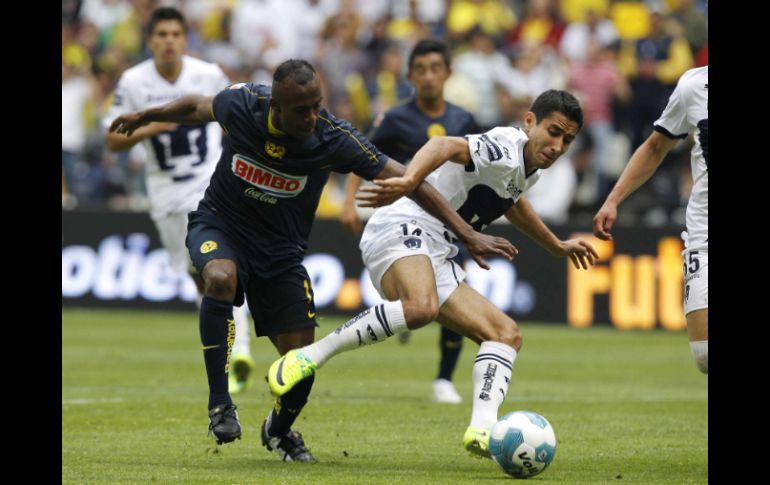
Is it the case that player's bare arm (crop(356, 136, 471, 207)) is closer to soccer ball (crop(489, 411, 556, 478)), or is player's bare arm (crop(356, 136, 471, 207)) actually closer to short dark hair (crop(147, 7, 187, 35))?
soccer ball (crop(489, 411, 556, 478))

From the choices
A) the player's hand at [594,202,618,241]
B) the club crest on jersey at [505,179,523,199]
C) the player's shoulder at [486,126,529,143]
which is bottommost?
the player's hand at [594,202,618,241]

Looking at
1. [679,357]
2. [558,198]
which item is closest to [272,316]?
[679,357]

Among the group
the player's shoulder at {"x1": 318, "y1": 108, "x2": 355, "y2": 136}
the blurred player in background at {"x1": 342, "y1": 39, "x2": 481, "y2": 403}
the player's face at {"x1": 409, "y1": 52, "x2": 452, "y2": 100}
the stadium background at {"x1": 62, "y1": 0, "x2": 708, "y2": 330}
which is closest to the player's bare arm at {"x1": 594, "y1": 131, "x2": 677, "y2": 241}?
the player's shoulder at {"x1": 318, "y1": 108, "x2": 355, "y2": 136}

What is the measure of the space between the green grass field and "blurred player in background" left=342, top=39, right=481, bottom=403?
581 millimetres

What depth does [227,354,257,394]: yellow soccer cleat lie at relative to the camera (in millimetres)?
12081

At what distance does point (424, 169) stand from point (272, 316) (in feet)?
4.44

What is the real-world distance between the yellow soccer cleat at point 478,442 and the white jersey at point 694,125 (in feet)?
5.87

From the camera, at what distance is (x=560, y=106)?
8219 millimetres

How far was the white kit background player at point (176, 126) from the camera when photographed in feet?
41.4

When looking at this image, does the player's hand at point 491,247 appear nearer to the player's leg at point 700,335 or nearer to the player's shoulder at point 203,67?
the player's leg at point 700,335

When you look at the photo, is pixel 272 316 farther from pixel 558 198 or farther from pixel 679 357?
A: pixel 558 198

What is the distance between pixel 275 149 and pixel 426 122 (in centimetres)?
390
